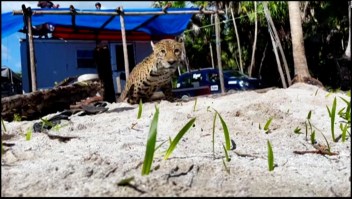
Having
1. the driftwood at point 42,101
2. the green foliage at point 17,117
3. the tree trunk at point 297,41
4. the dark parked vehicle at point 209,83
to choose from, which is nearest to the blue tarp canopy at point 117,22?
the dark parked vehicle at point 209,83

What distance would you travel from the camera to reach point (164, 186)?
72.6 inches

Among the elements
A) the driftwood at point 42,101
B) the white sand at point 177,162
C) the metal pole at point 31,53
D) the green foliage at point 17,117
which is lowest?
the white sand at point 177,162

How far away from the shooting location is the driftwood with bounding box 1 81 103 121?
441cm

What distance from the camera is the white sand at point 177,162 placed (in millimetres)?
1859

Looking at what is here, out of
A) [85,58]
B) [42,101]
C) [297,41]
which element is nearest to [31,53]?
[42,101]

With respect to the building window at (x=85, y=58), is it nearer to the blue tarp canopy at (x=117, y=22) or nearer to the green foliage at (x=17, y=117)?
the blue tarp canopy at (x=117, y=22)

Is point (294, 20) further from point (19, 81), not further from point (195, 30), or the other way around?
point (195, 30)

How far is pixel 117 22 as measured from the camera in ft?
41.7

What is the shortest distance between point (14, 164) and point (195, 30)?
24065 mm

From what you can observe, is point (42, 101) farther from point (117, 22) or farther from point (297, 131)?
point (117, 22)

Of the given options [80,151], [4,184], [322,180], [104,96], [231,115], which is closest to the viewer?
[4,184]

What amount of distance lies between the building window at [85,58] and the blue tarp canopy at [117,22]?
1713 millimetres

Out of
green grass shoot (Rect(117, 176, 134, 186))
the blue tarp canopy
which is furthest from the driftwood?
the blue tarp canopy

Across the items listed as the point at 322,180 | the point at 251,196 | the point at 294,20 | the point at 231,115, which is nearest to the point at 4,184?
the point at 251,196
